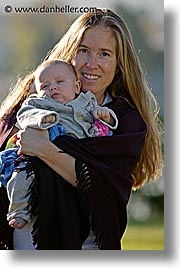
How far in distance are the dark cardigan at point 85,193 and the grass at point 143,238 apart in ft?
0.19

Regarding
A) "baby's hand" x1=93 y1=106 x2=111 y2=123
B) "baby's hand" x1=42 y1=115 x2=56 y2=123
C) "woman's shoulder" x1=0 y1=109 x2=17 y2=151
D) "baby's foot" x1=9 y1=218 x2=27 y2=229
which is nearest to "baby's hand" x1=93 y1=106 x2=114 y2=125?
"baby's hand" x1=93 y1=106 x2=111 y2=123

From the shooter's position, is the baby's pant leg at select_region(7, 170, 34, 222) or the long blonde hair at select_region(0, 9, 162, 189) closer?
the baby's pant leg at select_region(7, 170, 34, 222)

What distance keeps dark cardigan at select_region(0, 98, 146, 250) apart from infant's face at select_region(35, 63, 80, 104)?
0.11m

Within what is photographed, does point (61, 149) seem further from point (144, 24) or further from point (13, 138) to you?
point (144, 24)

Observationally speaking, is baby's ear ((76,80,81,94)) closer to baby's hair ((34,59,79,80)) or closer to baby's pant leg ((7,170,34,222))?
baby's hair ((34,59,79,80))

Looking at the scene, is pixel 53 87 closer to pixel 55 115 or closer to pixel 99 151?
pixel 55 115

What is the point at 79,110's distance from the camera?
1924 mm

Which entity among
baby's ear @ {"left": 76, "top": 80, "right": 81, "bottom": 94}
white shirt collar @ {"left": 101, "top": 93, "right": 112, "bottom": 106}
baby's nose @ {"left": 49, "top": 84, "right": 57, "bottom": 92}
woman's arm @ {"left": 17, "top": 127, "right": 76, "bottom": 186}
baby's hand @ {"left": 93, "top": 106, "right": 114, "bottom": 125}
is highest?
baby's ear @ {"left": 76, "top": 80, "right": 81, "bottom": 94}

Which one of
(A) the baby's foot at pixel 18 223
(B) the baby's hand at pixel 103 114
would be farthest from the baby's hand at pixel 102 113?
(A) the baby's foot at pixel 18 223

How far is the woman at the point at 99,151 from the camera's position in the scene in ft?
6.34

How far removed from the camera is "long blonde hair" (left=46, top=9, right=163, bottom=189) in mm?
2016

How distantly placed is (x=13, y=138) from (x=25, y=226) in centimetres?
23
